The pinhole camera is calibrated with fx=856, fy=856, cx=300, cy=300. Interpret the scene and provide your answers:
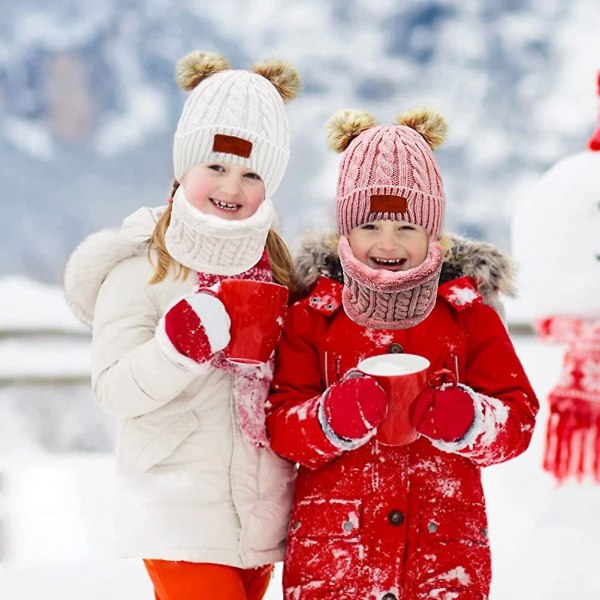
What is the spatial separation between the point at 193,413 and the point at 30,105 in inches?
92.6

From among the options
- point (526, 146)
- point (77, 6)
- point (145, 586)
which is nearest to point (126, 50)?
point (77, 6)

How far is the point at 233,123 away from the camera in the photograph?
1.24m

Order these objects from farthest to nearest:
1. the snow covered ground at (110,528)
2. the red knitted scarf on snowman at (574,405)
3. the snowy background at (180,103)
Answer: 1. the snowy background at (180,103)
2. the red knitted scarf on snowman at (574,405)
3. the snow covered ground at (110,528)

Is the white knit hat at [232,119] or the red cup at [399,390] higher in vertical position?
the white knit hat at [232,119]

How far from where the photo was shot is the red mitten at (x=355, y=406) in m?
1.08

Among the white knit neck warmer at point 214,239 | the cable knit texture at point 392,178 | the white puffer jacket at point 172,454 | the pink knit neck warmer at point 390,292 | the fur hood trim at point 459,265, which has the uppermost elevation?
the cable knit texture at point 392,178

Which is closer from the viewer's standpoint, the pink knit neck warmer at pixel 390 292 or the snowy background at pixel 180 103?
the pink knit neck warmer at pixel 390 292

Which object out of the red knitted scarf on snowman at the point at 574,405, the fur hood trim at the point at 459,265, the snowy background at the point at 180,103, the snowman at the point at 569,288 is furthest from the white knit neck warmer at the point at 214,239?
the snowy background at the point at 180,103

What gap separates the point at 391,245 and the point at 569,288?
0.96 m

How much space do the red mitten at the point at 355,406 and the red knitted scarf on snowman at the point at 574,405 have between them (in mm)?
1143

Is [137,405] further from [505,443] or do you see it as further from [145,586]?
[145,586]

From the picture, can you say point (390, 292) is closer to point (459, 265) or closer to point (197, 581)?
point (459, 265)

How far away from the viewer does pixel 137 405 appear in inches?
45.9

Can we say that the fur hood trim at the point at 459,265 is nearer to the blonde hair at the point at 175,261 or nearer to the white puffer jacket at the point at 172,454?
the blonde hair at the point at 175,261
